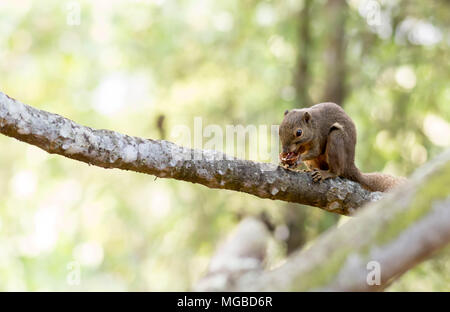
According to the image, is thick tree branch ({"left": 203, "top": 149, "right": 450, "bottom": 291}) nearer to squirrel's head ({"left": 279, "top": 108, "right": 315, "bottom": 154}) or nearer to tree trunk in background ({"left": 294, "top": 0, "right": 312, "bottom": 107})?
squirrel's head ({"left": 279, "top": 108, "right": 315, "bottom": 154})

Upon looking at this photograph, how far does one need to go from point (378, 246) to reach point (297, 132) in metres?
2.48

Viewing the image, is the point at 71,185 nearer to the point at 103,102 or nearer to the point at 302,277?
the point at 103,102

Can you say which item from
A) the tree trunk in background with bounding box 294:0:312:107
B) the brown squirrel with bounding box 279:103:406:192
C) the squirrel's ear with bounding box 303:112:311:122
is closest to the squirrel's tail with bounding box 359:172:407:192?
the brown squirrel with bounding box 279:103:406:192

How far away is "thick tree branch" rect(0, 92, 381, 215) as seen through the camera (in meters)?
2.23

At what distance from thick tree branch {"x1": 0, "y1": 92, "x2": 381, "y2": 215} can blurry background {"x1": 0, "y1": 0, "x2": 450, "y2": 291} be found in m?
2.99

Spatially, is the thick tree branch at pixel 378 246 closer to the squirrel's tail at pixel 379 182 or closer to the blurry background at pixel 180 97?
the squirrel's tail at pixel 379 182

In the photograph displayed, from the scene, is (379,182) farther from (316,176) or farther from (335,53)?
(335,53)

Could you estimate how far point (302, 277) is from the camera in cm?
119

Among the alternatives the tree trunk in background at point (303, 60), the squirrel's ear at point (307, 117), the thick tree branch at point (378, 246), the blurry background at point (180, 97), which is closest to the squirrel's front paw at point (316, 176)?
the squirrel's ear at point (307, 117)

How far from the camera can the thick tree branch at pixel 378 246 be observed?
3.88 ft

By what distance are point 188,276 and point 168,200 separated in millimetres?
1038

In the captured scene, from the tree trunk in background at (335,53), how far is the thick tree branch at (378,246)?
5.19m

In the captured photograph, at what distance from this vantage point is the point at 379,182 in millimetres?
3562

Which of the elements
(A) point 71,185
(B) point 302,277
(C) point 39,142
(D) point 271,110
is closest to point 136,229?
(A) point 71,185
